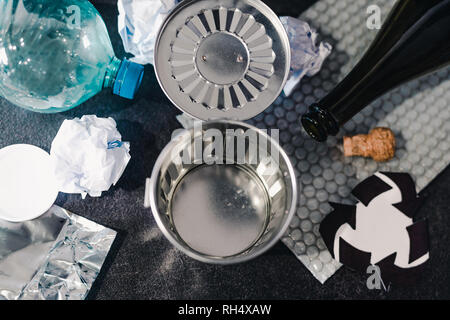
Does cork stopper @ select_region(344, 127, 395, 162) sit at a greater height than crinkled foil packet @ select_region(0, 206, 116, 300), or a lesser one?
greater

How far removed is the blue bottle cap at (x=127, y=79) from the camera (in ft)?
1.49

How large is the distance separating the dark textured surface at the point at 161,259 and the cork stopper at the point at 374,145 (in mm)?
73

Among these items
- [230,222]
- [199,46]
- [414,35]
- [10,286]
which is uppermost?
[414,35]

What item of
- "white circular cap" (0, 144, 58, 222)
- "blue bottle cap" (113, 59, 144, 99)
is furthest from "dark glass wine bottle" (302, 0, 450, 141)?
"white circular cap" (0, 144, 58, 222)

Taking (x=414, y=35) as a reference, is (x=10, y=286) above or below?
below

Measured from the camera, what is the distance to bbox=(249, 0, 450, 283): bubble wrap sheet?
0.48 m

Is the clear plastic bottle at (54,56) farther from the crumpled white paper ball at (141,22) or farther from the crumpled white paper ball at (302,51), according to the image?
the crumpled white paper ball at (302,51)

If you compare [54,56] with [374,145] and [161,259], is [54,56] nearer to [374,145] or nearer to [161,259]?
[161,259]

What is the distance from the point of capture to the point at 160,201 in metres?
0.42

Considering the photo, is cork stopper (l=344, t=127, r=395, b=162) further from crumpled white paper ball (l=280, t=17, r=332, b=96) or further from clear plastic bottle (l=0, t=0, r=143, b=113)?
clear plastic bottle (l=0, t=0, r=143, b=113)

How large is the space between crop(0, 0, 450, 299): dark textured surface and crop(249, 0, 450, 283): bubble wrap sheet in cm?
2

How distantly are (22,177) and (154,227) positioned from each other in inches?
6.1
